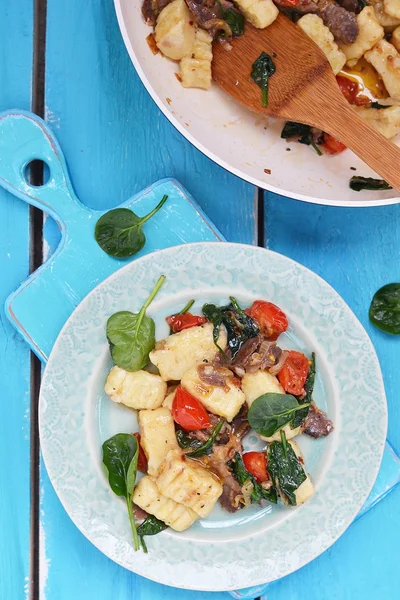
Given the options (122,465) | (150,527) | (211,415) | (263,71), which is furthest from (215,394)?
(263,71)

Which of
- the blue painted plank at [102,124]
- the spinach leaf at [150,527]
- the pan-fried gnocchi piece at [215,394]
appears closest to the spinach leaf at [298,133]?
the blue painted plank at [102,124]

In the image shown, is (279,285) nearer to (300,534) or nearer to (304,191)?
(304,191)

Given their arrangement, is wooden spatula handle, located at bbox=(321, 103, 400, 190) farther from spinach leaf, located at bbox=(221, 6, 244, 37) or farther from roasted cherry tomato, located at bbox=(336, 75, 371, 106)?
spinach leaf, located at bbox=(221, 6, 244, 37)

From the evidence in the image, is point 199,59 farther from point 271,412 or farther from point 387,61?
point 271,412

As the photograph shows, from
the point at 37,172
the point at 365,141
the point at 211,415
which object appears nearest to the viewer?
the point at 365,141

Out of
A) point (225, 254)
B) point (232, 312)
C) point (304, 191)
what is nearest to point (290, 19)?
point (304, 191)

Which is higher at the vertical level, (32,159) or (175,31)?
(175,31)

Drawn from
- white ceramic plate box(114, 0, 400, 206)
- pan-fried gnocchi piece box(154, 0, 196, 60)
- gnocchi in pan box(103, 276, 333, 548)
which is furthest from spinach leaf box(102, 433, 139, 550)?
pan-fried gnocchi piece box(154, 0, 196, 60)
